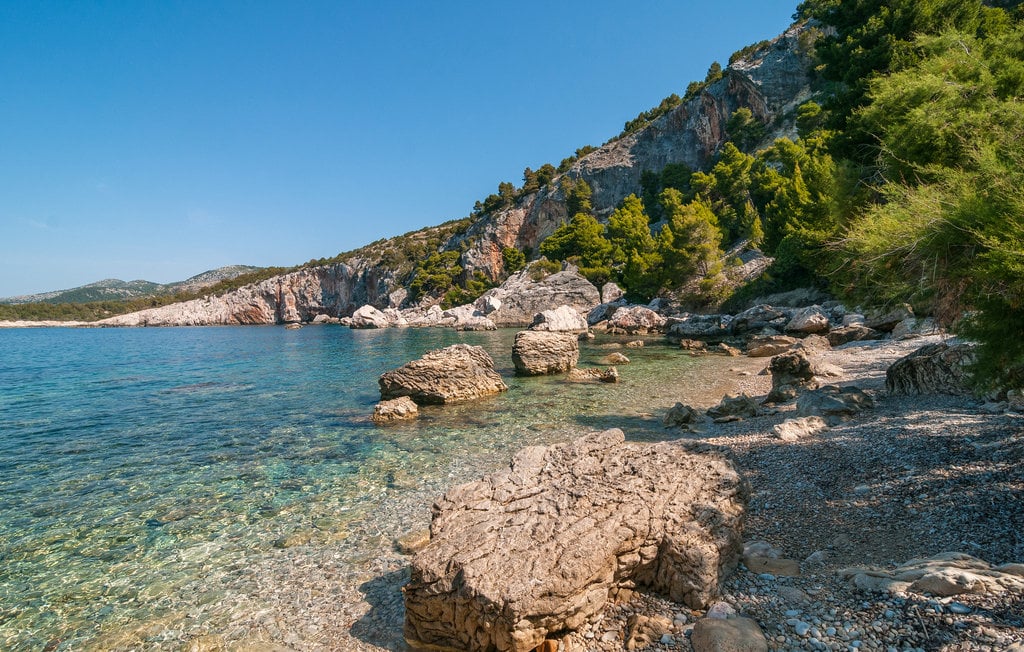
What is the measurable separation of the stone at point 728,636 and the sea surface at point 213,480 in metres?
4.33

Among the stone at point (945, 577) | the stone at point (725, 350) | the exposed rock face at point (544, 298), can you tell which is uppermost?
the exposed rock face at point (544, 298)

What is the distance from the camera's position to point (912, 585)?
3.68 meters

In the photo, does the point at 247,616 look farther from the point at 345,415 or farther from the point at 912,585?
the point at 345,415

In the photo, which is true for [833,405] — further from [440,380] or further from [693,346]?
[693,346]

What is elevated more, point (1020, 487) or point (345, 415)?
point (1020, 487)

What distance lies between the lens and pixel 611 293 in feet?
192

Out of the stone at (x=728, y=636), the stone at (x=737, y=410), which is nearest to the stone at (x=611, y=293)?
the stone at (x=737, y=410)

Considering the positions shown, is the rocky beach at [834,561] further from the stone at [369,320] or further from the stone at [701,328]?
the stone at [369,320]

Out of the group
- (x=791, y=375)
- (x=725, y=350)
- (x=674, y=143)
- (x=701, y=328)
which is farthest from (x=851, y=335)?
(x=674, y=143)

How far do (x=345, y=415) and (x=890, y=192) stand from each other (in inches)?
584

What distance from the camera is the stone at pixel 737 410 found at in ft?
40.1

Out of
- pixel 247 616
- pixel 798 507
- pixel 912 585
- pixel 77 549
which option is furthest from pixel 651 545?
pixel 77 549

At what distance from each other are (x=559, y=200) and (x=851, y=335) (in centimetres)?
6952

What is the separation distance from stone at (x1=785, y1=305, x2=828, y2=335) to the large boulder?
2070 centimetres
